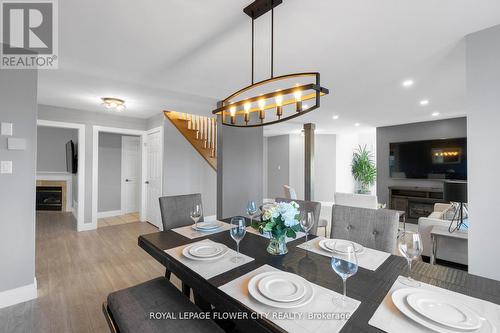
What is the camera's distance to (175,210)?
2.18 m

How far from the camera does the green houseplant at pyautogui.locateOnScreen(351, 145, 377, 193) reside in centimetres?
677

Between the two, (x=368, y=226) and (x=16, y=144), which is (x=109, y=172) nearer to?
(x=16, y=144)

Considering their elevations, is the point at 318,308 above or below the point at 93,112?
below

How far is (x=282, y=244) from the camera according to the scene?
4.54ft

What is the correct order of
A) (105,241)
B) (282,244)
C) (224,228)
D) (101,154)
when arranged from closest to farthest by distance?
(282,244) → (224,228) → (105,241) → (101,154)

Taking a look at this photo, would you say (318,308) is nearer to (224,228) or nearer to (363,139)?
(224,228)

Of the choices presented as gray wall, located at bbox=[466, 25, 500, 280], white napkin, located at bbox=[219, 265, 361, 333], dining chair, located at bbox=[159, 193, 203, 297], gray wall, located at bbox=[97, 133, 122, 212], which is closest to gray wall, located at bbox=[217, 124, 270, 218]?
dining chair, located at bbox=[159, 193, 203, 297]

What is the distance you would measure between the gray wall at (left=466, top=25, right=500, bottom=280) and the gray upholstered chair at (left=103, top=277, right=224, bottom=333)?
6.65 feet

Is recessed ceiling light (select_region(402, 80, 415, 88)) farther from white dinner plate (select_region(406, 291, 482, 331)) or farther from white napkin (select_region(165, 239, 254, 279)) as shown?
white napkin (select_region(165, 239, 254, 279))

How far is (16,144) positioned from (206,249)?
2068 millimetres

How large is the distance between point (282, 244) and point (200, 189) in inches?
150

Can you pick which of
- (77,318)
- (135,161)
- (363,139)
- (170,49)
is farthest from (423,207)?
(135,161)

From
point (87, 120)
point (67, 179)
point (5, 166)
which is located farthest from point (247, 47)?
point (67, 179)

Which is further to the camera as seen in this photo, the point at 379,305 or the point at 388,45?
the point at 388,45
